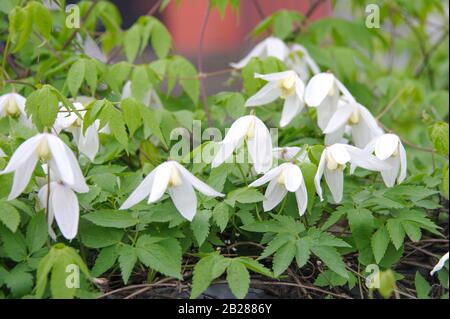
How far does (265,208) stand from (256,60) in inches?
21.4

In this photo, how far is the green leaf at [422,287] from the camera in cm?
137

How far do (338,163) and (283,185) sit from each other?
111mm

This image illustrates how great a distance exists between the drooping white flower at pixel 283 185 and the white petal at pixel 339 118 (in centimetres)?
27

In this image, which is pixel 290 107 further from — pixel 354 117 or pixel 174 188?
pixel 174 188

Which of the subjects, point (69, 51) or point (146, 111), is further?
point (69, 51)

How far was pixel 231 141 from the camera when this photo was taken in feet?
4.52

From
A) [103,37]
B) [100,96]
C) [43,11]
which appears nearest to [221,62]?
[103,37]

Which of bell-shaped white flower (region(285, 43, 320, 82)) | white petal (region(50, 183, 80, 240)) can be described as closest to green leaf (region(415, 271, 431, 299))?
white petal (region(50, 183, 80, 240))

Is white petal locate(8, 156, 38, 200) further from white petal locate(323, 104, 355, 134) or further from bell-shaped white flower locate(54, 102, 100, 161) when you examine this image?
white petal locate(323, 104, 355, 134)

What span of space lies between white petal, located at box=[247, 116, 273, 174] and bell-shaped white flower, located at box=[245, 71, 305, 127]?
24 cm

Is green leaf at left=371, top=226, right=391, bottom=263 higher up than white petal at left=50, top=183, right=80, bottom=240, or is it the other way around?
white petal at left=50, top=183, right=80, bottom=240

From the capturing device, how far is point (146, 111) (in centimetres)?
142

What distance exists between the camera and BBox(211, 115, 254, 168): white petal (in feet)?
4.49
